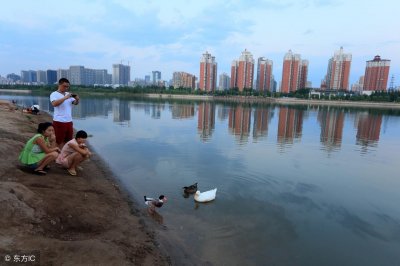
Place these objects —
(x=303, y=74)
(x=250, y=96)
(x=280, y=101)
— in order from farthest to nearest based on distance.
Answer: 1. (x=303, y=74)
2. (x=250, y=96)
3. (x=280, y=101)

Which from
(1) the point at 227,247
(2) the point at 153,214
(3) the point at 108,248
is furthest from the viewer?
(2) the point at 153,214

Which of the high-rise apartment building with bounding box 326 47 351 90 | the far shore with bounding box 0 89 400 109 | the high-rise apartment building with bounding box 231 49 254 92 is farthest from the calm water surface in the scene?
the high-rise apartment building with bounding box 326 47 351 90

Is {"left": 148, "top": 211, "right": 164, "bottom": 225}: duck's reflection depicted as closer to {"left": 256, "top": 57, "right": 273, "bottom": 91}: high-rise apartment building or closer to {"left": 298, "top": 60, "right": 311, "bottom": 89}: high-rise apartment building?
{"left": 298, "top": 60, "right": 311, "bottom": 89}: high-rise apartment building

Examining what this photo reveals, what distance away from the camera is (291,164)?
13586 mm

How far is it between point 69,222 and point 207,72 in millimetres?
149289

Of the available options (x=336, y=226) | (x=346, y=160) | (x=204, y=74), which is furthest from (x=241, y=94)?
(x=336, y=226)

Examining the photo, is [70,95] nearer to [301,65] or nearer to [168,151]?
[168,151]

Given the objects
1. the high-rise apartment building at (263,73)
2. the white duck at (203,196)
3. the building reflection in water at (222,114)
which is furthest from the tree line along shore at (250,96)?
the white duck at (203,196)

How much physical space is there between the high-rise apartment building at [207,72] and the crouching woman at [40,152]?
144m

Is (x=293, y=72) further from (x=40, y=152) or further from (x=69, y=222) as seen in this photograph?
(x=69, y=222)

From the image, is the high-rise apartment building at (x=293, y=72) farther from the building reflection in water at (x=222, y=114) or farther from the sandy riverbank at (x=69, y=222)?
the sandy riverbank at (x=69, y=222)

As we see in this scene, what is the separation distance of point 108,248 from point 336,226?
19.2ft

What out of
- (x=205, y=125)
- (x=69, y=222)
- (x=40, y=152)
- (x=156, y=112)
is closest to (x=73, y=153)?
(x=40, y=152)

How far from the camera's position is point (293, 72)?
460 ft
